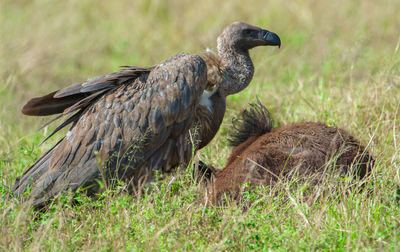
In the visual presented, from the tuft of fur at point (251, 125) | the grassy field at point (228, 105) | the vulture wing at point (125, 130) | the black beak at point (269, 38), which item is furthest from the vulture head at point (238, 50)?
the grassy field at point (228, 105)

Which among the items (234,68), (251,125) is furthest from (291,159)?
(234,68)

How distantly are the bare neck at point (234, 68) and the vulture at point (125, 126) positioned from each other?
243 mm

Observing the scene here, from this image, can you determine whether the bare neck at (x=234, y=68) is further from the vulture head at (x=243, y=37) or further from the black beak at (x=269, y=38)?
the black beak at (x=269, y=38)

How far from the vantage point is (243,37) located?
462 cm

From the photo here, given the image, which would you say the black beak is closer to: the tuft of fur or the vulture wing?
the tuft of fur

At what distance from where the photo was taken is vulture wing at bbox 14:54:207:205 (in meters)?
3.95

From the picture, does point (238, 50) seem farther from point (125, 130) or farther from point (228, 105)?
point (125, 130)

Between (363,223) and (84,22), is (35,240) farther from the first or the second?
(84,22)

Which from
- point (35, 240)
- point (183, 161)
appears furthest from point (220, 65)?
point (35, 240)

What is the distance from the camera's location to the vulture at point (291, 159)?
387 centimetres

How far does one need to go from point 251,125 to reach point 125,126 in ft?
3.20

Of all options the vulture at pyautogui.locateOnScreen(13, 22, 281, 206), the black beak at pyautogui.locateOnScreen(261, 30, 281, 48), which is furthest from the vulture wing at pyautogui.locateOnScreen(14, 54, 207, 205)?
the black beak at pyautogui.locateOnScreen(261, 30, 281, 48)

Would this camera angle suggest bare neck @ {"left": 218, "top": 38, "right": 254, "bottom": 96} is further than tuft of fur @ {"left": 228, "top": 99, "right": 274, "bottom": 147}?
Yes

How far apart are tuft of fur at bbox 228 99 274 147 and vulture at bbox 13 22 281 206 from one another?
0.88ft
